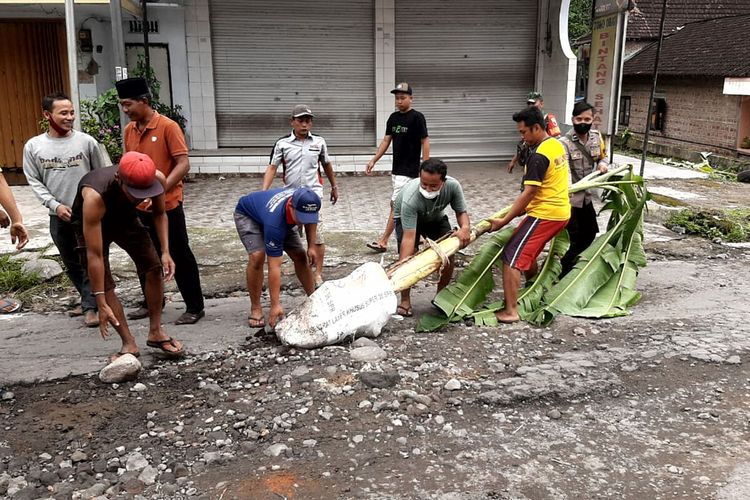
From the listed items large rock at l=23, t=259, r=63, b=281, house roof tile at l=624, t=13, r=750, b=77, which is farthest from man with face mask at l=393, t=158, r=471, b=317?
house roof tile at l=624, t=13, r=750, b=77

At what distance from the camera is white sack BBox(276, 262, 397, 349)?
4691mm

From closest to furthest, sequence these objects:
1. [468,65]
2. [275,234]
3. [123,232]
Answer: [123,232], [275,234], [468,65]

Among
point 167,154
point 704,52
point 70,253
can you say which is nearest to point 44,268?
point 70,253

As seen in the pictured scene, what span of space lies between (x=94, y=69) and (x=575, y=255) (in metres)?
8.96

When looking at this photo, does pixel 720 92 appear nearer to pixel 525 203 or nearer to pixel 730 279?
pixel 730 279

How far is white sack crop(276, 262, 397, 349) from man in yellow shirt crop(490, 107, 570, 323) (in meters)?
1.06

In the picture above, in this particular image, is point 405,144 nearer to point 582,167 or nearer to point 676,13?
point 582,167

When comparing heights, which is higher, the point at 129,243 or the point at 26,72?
the point at 26,72

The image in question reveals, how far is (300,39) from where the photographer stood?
1312 centimetres

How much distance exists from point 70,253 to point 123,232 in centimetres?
127

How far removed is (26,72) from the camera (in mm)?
11047

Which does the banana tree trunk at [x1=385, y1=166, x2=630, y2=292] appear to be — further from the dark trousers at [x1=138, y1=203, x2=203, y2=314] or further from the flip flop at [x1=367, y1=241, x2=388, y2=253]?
the flip flop at [x1=367, y1=241, x2=388, y2=253]

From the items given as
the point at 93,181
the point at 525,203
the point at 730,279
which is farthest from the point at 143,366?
the point at 730,279

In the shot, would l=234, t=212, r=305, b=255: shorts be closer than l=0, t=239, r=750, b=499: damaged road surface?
No
